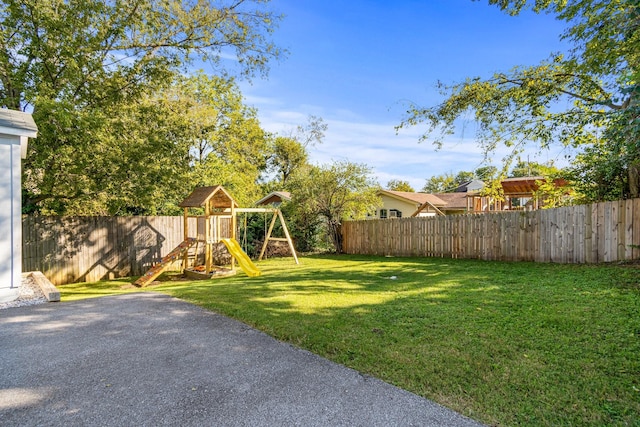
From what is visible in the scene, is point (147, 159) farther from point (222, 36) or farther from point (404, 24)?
point (404, 24)

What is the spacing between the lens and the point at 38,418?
2.22 meters

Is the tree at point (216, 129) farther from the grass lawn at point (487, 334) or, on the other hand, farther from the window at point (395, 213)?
the window at point (395, 213)

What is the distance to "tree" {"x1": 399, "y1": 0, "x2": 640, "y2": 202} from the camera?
681cm

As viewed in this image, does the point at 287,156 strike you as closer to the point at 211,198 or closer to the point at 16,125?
the point at 211,198

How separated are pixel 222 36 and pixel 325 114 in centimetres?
1687

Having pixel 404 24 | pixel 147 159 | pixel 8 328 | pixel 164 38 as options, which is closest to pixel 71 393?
pixel 8 328

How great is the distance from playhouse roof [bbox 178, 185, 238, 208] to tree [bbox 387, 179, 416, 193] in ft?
119

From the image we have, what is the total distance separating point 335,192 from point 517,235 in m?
7.01

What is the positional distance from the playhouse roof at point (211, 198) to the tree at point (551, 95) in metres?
5.73

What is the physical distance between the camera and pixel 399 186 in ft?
147

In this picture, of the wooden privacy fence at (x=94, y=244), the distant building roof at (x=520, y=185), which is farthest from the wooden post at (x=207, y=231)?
the distant building roof at (x=520, y=185)

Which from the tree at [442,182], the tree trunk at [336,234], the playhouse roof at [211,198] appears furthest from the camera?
the tree at [442,182]

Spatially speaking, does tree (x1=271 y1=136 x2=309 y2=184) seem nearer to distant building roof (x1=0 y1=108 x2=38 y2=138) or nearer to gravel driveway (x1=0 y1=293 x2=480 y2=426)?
distant building roof (x1=0 y1=108 x2=38 y2=138)

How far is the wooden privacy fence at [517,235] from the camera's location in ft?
23.6
